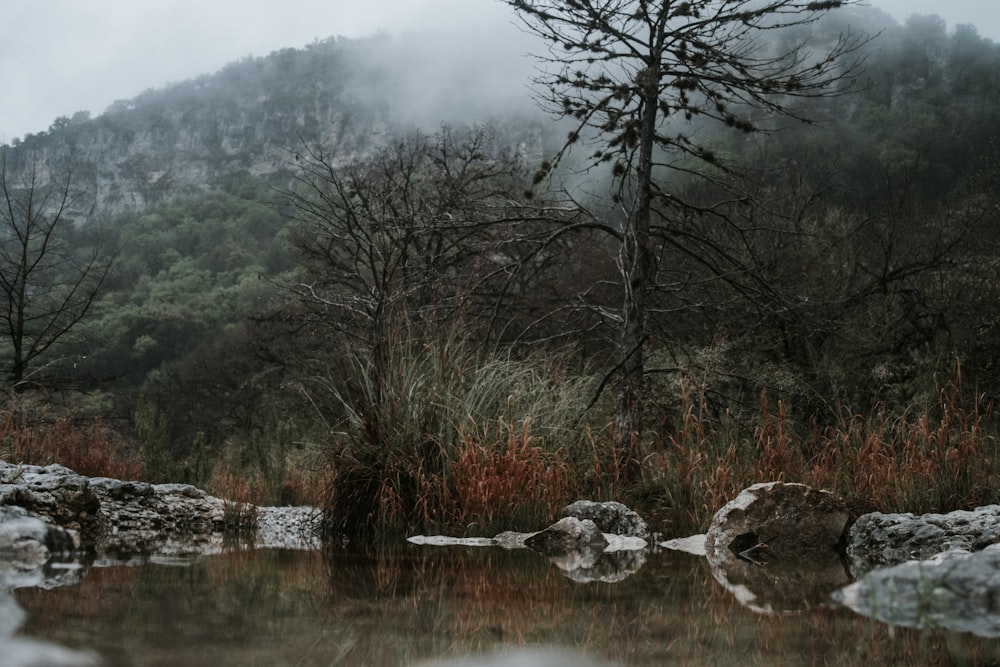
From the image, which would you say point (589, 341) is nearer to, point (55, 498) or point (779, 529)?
point (779, 529)

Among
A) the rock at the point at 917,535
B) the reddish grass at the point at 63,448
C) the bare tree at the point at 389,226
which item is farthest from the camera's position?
the bare tree at the point at 389,226

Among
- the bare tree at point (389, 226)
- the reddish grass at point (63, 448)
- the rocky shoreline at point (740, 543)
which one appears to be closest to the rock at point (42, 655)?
the rocky shoreline at point (740, 543)

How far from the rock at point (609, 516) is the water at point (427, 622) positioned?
2.01 m

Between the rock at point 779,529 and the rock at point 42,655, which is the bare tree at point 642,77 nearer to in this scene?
the rock at point 779,529

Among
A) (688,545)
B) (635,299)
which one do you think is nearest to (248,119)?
(635,299)

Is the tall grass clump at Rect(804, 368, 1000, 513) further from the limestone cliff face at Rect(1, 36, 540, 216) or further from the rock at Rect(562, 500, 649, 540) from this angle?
the limestone cliff face at Rect(1, 36, 540, 216)

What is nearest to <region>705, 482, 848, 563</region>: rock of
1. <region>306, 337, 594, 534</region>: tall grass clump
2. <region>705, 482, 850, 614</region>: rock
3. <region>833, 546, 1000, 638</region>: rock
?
<region>705, 482, 850, 614</region>: rock

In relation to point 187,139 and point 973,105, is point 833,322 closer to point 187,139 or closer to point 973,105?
point 973,105

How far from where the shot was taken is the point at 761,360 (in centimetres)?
1238

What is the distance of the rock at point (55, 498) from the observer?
568cm

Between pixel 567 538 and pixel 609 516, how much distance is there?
83 cm

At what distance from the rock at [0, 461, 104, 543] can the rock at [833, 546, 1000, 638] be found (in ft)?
15.9

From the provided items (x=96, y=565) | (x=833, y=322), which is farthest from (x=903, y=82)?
(x=96, y=565)

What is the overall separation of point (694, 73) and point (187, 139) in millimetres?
120644
